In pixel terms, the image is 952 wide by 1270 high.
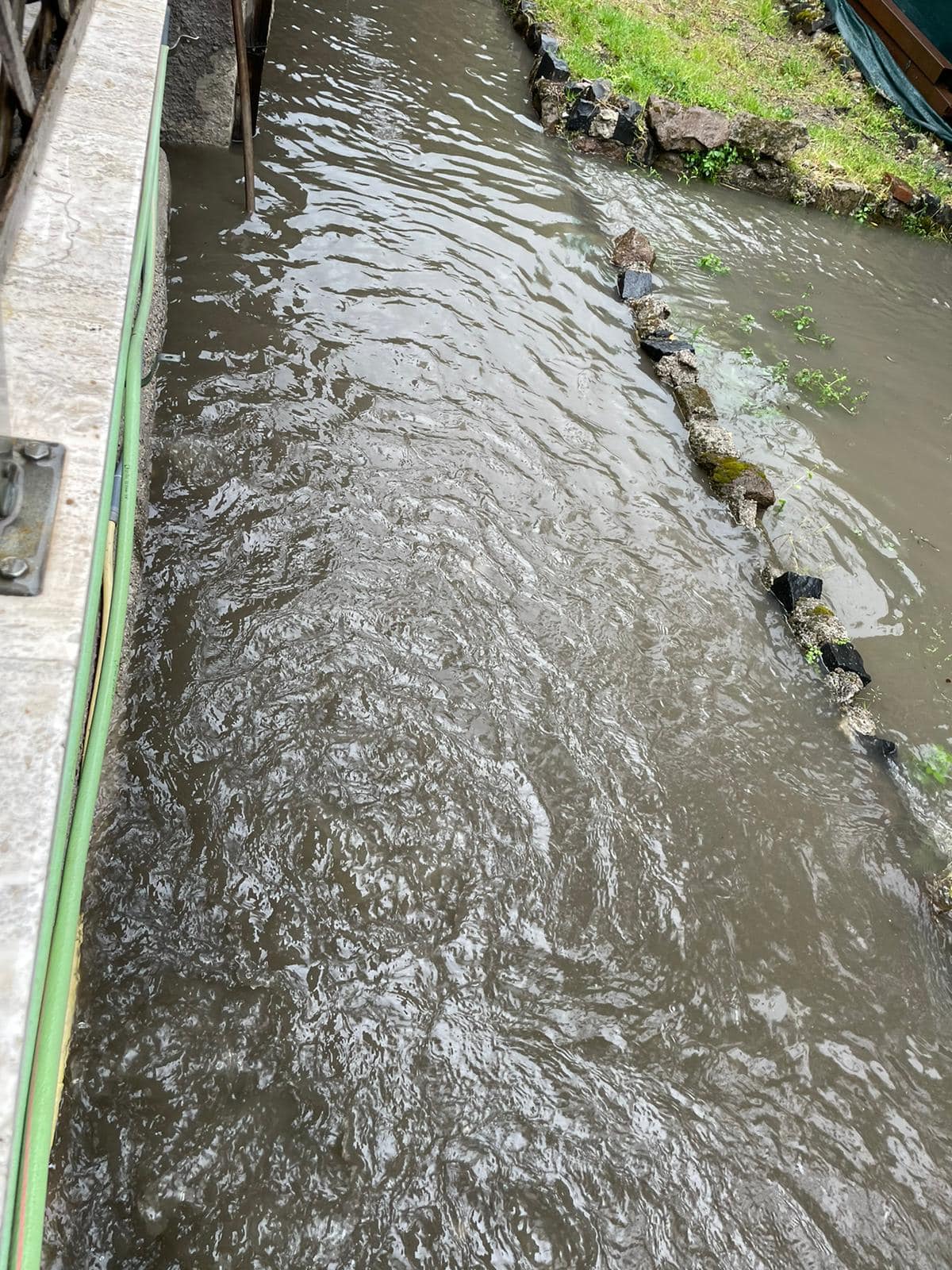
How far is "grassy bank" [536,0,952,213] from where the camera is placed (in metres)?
10.5

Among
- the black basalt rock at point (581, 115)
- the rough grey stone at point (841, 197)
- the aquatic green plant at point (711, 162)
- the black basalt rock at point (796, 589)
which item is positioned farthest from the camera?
the rough grey stone at point (841, 197)

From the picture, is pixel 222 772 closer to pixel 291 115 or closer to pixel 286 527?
pixel 286 527

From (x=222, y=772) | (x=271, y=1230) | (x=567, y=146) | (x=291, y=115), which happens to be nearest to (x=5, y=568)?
(x=222, y=772)

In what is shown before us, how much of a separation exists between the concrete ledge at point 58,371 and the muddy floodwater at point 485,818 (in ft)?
4.62

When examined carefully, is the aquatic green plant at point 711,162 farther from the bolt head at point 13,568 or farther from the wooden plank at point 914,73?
the bolt head at point 13,568

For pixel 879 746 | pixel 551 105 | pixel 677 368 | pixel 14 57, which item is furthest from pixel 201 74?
pixel 879 746

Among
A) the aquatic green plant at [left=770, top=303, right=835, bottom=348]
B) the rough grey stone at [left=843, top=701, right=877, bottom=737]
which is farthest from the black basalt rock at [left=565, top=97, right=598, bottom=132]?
the rough grey stone at [left=843, top=701, right=877, bottom=737]

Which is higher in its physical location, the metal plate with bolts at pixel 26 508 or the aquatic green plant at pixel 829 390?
the metal plate with bolts at pixel 26 508

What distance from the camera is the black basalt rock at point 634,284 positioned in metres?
7.26

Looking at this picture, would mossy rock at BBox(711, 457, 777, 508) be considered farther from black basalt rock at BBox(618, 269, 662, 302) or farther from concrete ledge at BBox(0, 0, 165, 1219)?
concrete ledge at BBox(0, 0, 165, 1219)

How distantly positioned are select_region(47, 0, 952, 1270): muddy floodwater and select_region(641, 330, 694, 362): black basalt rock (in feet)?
0.66

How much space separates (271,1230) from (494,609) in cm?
274

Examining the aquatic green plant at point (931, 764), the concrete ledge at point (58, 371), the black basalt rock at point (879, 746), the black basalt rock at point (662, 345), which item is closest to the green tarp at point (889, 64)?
the black basalt rock at point (662, 345)

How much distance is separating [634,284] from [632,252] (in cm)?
56
